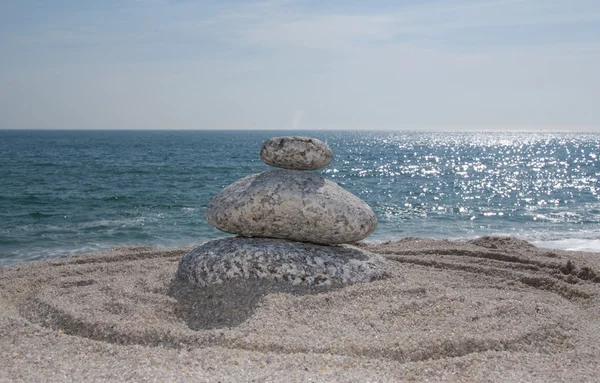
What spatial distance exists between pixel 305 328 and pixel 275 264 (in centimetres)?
A: 169

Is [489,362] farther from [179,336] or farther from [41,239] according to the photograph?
[41,239]

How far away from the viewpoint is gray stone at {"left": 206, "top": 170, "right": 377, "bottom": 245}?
844 cm

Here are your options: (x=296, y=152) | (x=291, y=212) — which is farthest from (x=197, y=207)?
(x=291, y=212)

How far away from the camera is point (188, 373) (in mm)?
5293

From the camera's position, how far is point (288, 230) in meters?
8.59

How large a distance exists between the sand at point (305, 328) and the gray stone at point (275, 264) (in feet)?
0.75

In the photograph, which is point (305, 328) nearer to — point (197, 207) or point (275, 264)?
point (275, 264)

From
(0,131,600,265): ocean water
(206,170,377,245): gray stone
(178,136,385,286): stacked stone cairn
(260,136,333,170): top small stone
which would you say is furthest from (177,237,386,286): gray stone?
(0,131,600,265): ocean water

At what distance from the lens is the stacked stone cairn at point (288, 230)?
8.16 m

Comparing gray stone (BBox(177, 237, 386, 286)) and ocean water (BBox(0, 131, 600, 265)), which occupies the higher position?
gray stone (BBox(177, 237, 386, 286))

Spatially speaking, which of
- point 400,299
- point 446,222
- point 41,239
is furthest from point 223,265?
point 446,222

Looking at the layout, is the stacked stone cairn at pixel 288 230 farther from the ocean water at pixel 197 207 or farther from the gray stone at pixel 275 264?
the ocean water at pixel 197 207

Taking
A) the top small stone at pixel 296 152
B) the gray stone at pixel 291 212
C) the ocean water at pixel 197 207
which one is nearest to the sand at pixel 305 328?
the gray stone at pixel 291 212

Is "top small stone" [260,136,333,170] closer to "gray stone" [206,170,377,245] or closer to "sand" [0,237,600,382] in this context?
"gray stone" [206,170,377,245]
